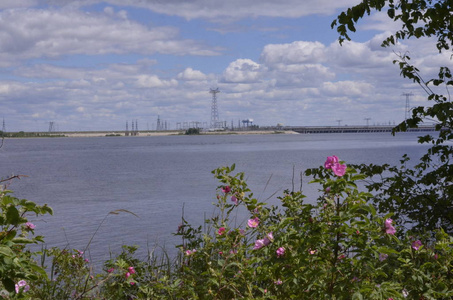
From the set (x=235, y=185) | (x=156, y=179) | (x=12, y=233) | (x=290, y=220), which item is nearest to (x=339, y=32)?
(x=235, y=185)

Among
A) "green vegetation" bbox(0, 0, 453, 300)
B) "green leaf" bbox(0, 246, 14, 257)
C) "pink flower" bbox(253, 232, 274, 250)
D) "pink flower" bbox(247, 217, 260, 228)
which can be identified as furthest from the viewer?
"pink flower" bbox(247, 217, 260, 228)

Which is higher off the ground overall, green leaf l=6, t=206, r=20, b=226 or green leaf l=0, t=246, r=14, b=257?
green leaf l=6, t=206, r=20, b=226

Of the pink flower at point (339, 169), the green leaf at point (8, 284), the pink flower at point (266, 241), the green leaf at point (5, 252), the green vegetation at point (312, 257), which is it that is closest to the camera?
the green leaf at point (5, 252)

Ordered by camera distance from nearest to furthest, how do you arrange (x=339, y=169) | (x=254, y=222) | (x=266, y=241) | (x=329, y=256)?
1. (x=339, y=169)
2. (x=329, y=256)
3. (x=266, y=241)
4. (x=254, y=222)

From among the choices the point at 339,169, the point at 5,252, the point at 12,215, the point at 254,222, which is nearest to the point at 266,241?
the point at 254,222

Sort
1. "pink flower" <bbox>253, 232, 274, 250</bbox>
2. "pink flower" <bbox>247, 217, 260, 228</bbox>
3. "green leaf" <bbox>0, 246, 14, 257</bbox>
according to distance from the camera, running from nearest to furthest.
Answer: "green leaf" <bbox>0, 246, 14, 257</bbox> → "pink flower" <bbox>253, 232, 274, 250</bbox> → "pink flower" <bbox>247, 217, 260, 228</bbox>

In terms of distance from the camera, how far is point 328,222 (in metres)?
3.27

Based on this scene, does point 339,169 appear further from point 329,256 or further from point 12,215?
point 12,215

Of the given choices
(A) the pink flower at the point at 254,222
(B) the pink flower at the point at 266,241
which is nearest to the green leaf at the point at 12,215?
(B) the pink flower at the point at 266,241

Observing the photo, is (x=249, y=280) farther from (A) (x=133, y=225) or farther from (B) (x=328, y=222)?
(A) (x=133, y=225)

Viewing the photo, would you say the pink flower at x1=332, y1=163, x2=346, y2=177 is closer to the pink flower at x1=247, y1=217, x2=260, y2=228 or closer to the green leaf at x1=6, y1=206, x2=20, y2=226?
the pink flower at x1=247, y1=217, x2=260, y2=228

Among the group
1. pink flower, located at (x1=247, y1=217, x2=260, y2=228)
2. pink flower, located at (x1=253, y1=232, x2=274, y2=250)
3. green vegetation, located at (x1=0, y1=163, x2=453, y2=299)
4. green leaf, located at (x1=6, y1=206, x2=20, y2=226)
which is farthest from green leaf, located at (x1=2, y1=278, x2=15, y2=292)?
pink flower, located at (x1=247, y1=217, x2=260, y2=228)

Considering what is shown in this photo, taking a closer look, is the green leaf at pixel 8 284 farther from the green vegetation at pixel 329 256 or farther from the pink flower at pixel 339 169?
the pink flower at pixel 339 169

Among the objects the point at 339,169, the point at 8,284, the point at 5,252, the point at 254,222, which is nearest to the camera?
the point at 5,252
